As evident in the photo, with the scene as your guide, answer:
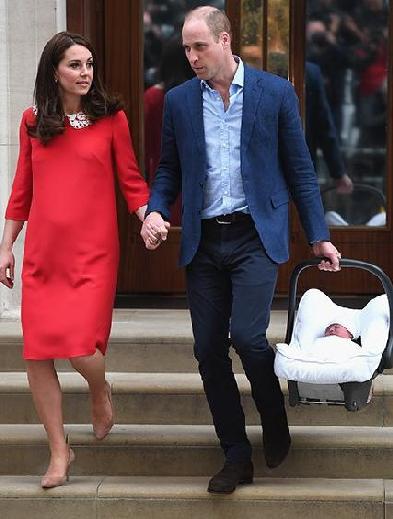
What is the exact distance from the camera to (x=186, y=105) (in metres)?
5.89

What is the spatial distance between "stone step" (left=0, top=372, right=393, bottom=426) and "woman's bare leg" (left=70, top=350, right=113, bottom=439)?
329 millimetres

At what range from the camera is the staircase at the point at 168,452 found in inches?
238

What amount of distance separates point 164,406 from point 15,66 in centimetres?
196

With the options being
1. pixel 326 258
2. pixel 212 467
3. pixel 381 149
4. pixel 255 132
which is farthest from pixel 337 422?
pixel 381 149

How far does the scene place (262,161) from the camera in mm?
5824

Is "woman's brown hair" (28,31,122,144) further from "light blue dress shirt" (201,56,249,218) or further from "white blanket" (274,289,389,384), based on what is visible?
"white blanket" (274,289,389,384)

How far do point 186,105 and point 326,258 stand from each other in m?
0.84

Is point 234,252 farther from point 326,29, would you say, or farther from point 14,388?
point 326,29

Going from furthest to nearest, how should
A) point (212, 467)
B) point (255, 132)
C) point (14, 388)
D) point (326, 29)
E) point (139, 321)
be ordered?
point (326, 29) → point (139, 321) → point (14, 388) → point (212, 467) → point (255, 132)

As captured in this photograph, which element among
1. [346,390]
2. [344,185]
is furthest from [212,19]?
[344,185]

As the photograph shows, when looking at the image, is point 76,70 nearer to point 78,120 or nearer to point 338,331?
point 78,120

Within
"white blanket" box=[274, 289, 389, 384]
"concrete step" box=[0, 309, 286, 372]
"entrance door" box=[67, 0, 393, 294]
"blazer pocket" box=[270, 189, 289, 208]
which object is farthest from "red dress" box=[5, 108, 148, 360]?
"entrance door" box=[67, 0, 393, 294]

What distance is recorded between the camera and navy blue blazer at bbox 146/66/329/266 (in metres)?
5.81

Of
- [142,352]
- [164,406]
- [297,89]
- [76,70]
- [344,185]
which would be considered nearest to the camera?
[76,70]
